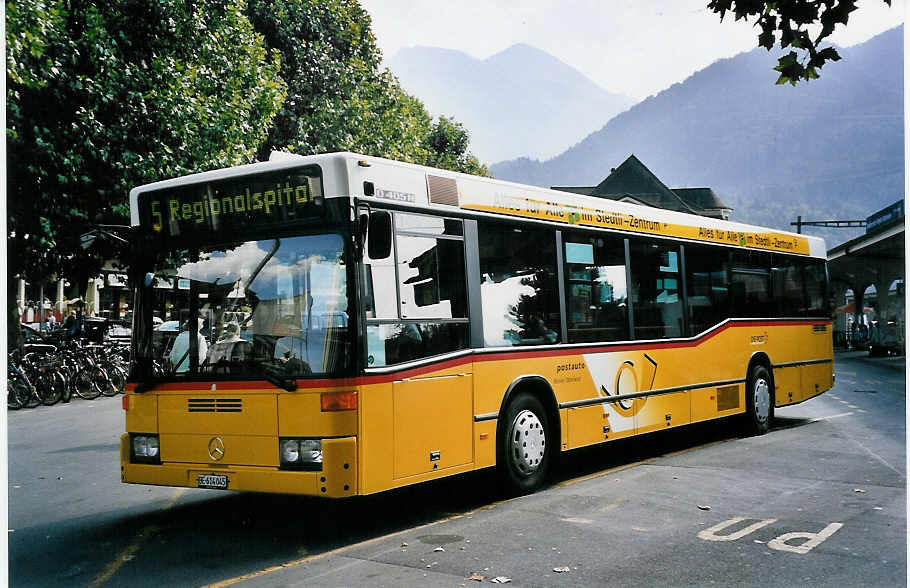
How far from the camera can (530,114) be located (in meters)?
164

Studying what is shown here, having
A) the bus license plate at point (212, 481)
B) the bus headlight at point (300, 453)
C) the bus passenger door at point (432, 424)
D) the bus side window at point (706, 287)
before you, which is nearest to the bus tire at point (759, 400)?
the bus side window at point (706, 287)

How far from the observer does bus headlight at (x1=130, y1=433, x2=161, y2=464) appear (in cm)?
742

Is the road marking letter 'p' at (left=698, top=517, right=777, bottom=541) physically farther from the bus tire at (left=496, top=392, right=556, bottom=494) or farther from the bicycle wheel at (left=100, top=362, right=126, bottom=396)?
the bicycle wheel at (left=100, top=362, right=126, bottom=396)

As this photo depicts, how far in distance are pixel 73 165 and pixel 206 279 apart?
12634 mm

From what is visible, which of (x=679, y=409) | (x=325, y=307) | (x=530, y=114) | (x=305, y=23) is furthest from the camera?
(x=530, y=114)

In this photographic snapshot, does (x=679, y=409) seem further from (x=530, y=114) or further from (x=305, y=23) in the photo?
(x=530, y=114)

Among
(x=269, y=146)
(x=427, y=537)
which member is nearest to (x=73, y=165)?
(x=269, y=146)

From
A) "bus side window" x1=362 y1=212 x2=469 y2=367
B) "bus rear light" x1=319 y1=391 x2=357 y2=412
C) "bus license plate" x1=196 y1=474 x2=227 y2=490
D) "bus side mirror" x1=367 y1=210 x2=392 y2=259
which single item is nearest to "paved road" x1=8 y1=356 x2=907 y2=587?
"bus license plate" x1=196 y1=474 x2=227 y2=490

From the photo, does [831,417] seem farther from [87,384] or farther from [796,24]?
[87,384]

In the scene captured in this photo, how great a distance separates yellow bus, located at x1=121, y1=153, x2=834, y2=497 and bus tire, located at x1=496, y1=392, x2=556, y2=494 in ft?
0.07

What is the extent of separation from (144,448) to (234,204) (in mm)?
2062

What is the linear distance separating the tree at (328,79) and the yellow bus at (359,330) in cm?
1982

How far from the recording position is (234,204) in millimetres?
7434

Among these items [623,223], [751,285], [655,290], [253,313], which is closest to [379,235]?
[253,313]
